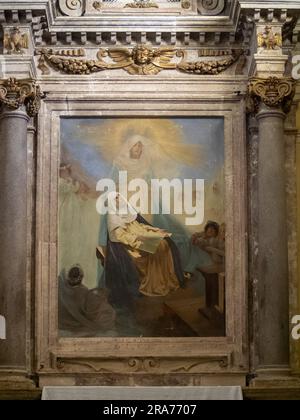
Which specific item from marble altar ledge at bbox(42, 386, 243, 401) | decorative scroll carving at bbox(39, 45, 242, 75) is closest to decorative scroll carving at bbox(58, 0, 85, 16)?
decorative scroll carving at bbox(39, 45, 242, 75)

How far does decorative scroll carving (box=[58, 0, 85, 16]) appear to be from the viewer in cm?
1941

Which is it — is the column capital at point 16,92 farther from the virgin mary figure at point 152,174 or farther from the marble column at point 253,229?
the marble column at point 253,229

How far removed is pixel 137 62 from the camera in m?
19.3

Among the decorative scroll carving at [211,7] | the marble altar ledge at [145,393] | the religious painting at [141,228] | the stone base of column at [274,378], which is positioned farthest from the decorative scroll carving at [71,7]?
the stone base of column at [274,378]

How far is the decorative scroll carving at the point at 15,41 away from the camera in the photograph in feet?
61.6

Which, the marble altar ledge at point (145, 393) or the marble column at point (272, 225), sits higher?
the marble column at point (272, 225)

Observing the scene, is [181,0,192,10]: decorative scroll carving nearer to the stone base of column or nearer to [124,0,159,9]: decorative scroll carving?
[124,0,159,9]: decorative scroll carving

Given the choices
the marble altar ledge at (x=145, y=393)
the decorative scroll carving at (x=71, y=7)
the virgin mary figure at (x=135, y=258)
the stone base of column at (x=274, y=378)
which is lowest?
the marble altar ledge at (x=145, y=393)

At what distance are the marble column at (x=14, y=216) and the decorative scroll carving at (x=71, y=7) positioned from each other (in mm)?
1371

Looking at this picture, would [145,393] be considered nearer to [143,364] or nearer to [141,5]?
[143,364]

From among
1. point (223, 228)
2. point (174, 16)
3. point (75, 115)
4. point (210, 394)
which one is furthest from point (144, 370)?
point (174, 16)

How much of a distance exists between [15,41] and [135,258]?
3.66 metres

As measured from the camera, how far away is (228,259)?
18766mm

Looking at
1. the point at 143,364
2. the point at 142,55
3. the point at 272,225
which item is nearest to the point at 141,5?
the point at 142,55
